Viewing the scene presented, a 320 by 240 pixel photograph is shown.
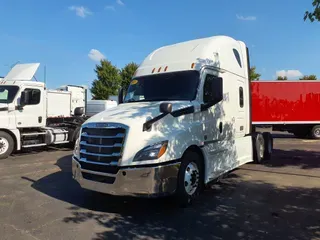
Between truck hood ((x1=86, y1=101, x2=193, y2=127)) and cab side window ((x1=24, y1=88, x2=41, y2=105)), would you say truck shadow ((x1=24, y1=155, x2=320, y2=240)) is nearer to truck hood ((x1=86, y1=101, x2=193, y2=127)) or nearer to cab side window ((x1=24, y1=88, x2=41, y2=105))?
truck hood ((x1=86, y1=101, x2=193, y2=127))

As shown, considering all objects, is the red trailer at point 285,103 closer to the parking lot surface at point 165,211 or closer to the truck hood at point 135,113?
the parking lot surface at point 165,211

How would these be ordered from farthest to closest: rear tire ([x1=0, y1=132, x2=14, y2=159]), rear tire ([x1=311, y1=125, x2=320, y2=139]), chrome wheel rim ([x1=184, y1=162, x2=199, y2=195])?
rear tire ([x1=311, y1=125, x2=320, y2=139]), rear tire ([x1=0, y1=132, x2=14, y2=159]), chrome wheel rim ([x1=184, y1=162, x2=199, y2=195])

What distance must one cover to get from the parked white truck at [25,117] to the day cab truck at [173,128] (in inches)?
213

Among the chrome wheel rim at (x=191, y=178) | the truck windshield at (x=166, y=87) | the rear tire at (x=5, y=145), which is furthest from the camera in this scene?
the rear tire at (x=5, y=145)

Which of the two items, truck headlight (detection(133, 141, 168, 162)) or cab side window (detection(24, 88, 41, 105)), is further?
cab side window (detection(24, 88, 41, 105))

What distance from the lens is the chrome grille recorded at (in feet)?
17.0

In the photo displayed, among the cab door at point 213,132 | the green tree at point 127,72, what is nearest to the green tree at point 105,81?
the green tree at point 127,72

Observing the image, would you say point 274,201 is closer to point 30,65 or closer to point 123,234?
point 123,234

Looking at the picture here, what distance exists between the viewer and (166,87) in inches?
258

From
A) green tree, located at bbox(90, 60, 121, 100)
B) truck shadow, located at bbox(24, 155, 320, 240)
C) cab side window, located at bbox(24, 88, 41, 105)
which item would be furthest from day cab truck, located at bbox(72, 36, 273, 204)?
green tree, located at bbox(90, 60, 121, 100)

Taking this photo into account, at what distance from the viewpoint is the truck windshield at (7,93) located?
36.4ft

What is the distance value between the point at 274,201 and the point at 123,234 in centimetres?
306

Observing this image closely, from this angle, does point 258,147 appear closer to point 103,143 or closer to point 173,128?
point 173,128

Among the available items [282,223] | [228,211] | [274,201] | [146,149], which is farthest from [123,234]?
[274,201]
